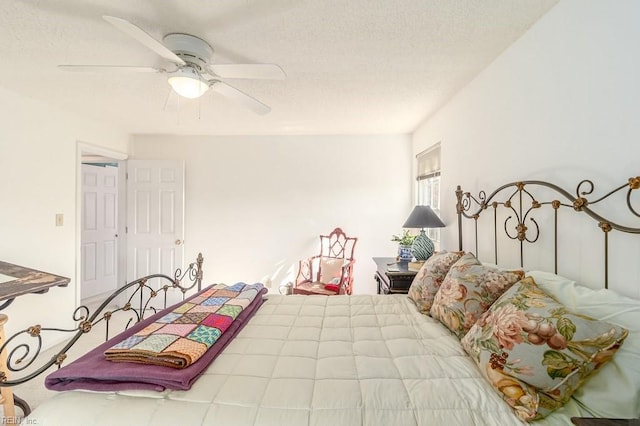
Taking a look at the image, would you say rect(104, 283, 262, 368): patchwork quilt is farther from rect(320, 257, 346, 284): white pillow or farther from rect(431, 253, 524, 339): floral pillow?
rect(320, 257, 346, 284): white pillow

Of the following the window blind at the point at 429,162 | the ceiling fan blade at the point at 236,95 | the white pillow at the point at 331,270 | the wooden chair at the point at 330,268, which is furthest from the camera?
the white pillow at the point at 331,270

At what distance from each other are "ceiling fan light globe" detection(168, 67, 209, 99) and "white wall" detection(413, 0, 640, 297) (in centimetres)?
186

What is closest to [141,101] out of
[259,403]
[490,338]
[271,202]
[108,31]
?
[108,31]

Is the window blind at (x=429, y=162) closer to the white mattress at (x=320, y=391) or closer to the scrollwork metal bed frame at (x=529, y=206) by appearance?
the scrollwork metal bed frame at (x=529, y=206)

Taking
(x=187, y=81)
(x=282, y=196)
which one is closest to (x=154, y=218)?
(x=282, y=196)

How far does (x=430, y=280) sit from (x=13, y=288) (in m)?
2.66

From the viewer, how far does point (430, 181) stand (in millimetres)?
3348

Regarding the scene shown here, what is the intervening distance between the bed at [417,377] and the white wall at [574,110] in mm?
76

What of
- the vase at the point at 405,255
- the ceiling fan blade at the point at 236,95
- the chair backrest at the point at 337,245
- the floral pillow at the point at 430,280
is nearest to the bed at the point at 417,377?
the floral pillow at the point at 430,280

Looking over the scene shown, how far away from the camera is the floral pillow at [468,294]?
1.36 m

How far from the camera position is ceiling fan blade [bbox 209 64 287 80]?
5.04ft

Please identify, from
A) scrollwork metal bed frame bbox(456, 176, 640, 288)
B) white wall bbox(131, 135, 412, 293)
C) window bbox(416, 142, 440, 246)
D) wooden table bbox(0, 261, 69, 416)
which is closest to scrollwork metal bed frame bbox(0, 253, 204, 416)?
wooden table bbox(0, 261, 69, 416)

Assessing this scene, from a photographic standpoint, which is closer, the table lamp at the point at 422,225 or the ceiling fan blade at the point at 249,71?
the ceiling fan blade at the point at 249,71

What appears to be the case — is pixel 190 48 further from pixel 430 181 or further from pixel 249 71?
pixel 430 181
